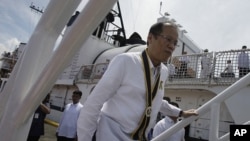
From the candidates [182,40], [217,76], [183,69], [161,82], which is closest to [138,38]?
[182,40]

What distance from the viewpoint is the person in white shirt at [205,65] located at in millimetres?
7125

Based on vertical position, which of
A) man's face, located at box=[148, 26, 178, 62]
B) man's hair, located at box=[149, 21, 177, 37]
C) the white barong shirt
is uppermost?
man's hair, located at box=[149, 21, 177, 37]

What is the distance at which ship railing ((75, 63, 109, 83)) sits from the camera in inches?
497

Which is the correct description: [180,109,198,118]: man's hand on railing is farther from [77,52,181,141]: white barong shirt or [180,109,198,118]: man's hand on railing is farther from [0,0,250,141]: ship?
[77,52,181,141]: white barong shirt

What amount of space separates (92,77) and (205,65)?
22.2ft

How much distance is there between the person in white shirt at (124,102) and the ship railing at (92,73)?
10.9 meters

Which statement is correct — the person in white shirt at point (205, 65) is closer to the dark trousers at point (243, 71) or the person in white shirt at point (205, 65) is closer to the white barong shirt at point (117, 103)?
the dark trousers at point (243, 71)

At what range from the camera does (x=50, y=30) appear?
3.87ft

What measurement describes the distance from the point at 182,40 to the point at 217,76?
774 centimetres

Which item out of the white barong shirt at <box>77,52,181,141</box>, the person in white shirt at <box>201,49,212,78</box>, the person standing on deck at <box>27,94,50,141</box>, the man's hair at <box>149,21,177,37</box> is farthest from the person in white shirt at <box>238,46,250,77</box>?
the white barong shirt at <box>77,52,181,141</box>

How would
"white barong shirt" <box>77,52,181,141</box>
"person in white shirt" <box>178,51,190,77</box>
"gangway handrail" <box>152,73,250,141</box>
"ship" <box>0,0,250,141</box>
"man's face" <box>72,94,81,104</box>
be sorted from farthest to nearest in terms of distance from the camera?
"person in white shirt" <box>178,51,190,77</box> < "man's face" <box>72,94,81,104</box> < "gangway handrail" <box>152,73,250,141</box> < "white barong shirt" <box>77,52,181,141</box> < "ship" <box>0,0,250,141</box>

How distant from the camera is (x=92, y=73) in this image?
12938 millimetres

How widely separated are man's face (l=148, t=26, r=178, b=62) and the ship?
5.5 inches

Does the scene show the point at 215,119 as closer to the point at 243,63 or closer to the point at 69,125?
the point at 69,125
